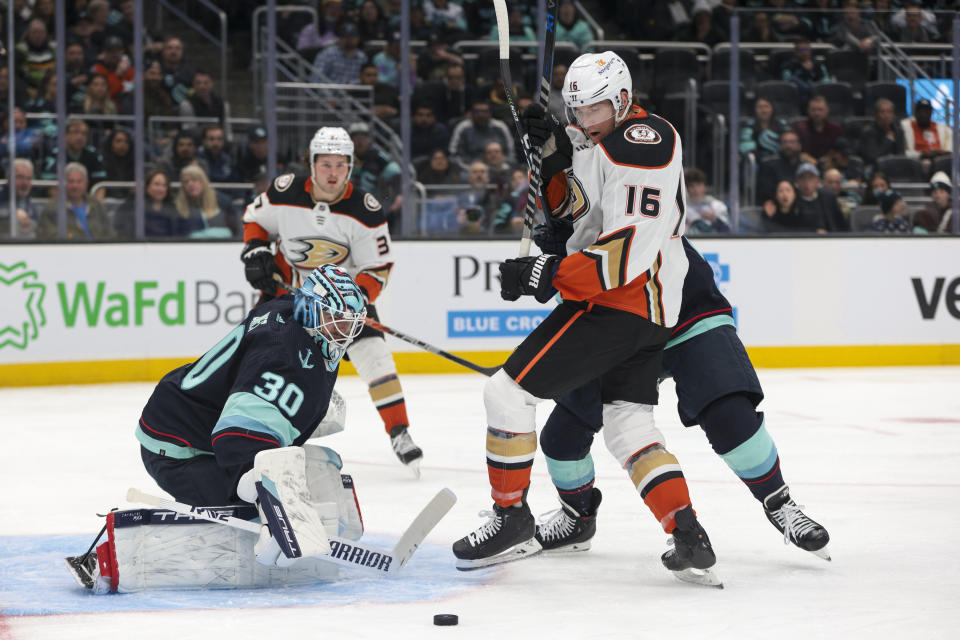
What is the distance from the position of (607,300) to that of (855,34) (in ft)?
23.5

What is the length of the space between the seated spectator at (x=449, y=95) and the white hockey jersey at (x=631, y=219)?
5121mm

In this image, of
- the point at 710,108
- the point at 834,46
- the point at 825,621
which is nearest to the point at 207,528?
the point at 825,621

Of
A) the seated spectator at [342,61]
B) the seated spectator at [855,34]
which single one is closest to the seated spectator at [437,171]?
the seated spectator at [342,61]

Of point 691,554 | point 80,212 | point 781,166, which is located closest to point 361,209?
point 691,554

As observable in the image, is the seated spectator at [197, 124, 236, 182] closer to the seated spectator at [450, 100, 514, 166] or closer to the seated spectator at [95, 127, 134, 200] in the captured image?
the seated spectator at [95, 127, 134, 200]

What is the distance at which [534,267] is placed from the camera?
3.01 metres

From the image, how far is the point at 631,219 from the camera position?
294cm

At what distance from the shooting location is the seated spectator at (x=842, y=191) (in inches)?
323

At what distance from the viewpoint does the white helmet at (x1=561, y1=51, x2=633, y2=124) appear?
3008 millimetres

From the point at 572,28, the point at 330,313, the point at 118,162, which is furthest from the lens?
the point at 572,28

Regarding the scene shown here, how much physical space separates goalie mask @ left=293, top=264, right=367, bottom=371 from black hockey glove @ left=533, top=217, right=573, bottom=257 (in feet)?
1.80

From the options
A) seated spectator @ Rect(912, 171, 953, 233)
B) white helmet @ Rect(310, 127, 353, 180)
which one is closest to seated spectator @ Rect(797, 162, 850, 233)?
seated spectator @ Rect(912, 171, 953, 233)

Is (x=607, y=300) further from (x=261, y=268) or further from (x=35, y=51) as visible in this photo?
(x=35, y=51)

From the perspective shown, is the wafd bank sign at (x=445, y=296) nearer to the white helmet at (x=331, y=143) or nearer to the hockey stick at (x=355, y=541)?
the white helmet at (x=331, y=143)
